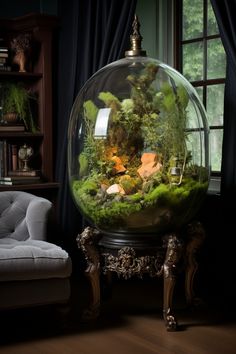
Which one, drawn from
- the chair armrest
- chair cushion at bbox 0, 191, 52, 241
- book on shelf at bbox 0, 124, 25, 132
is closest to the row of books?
book on shelf at bbox 0, 124, 25, 132

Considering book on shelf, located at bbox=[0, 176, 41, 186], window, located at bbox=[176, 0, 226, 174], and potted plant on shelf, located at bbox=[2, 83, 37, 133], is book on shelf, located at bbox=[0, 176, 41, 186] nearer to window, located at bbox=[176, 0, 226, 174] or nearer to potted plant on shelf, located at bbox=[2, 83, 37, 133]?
potted plant on shelf, located at bbox=[2, 83, 37, 133]

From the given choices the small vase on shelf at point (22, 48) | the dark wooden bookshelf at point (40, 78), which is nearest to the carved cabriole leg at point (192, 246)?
the dark wooden bookshelf at point (40, 78)

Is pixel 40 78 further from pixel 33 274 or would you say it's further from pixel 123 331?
pixel 123 331

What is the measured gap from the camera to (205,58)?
447cm

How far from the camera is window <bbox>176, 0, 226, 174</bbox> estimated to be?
4375 mm

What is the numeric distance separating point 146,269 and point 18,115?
6.14 ft

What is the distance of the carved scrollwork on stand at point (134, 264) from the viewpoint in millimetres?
3650

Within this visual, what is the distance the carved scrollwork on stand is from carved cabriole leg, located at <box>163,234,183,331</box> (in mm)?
72

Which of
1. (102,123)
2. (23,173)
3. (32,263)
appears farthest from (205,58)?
(32,263)

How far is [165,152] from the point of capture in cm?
358

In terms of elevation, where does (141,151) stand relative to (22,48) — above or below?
below

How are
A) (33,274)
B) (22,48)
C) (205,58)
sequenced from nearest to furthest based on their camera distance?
(33,274) → (205,58) → (22,48)

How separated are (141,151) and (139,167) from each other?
90mm

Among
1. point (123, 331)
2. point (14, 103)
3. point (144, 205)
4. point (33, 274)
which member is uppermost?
point (14, 103)
